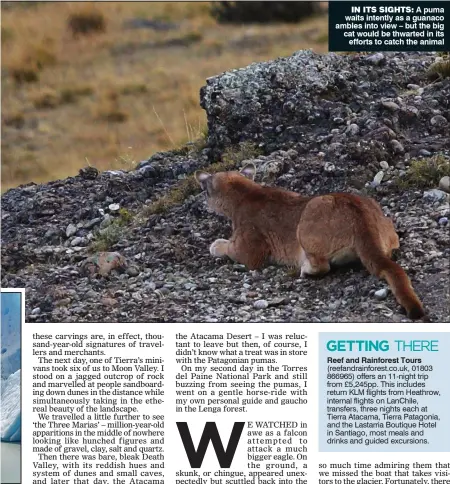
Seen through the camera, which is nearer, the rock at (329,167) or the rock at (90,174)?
the rock at (329,167)

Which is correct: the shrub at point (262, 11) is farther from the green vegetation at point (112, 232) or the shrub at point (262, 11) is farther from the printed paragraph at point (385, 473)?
the printed paragraph at point (385, 473)

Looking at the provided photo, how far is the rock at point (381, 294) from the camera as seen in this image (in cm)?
759

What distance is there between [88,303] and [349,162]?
2.64 metres

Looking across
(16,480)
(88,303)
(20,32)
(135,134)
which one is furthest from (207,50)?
(16,480)

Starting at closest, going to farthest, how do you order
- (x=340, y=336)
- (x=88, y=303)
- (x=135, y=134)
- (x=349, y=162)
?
(x=340, y=336)
(x=88, y=303)
(x=349, y=162)
(x=135, y=134)

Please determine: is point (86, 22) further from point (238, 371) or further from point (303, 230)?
point (238, 371)

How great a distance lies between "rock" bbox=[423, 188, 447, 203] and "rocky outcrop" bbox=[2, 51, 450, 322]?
0.01 metres

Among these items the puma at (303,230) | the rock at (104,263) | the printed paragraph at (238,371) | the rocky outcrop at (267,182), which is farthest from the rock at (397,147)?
the rock at (104,263)

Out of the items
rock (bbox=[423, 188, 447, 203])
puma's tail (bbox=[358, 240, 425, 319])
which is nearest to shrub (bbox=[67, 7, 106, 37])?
rock (bbox=[423, 188, 447, 203])

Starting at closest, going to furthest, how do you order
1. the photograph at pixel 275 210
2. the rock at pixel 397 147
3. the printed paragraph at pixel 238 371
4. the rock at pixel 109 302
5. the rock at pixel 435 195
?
the printed paragraph at pixel 238 371
the photograph at pixel 275 210
the rock at pixel 109 302
the rock at pixel 435 195
the rock at pixel 397 147

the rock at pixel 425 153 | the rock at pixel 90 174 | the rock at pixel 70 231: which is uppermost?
the rock at pixel 90 174

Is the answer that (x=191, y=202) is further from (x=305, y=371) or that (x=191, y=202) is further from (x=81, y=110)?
(x=81, y=110)

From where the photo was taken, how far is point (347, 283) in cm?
782
